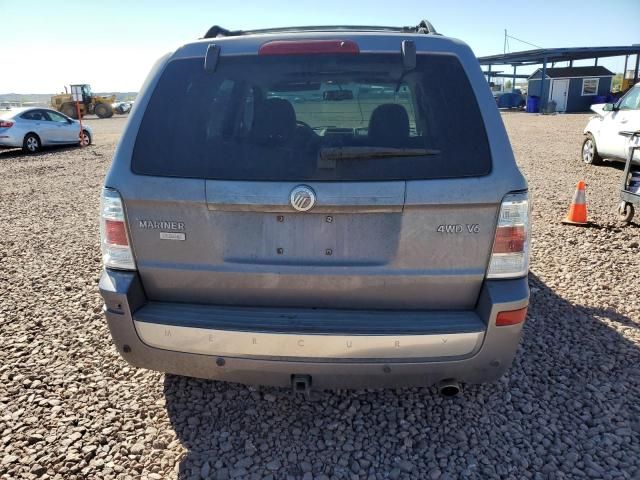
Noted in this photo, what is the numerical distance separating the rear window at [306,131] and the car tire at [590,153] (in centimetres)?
1120

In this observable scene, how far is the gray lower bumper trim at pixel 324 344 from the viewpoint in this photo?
A: 7.16 feet

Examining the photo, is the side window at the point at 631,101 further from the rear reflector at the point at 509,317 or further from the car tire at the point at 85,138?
the car tire at the point at 85,138

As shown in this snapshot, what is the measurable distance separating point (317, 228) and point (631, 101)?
35.6 feet

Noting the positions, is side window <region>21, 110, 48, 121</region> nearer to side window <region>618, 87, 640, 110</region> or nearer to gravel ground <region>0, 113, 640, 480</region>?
gravel ground <region>0, 113, 640, 480</region>

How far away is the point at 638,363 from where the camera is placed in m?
3.35

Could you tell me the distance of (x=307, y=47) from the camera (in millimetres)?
2281

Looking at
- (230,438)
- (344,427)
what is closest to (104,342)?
(230,438)

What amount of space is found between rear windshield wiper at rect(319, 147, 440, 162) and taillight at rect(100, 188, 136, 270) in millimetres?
993

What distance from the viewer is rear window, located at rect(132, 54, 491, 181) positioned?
85.6 inches

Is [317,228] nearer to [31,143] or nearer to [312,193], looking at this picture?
[312,193]

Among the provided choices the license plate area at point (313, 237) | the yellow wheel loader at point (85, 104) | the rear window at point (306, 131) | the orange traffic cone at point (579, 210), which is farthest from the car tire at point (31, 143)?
the yellow wheel loader at point (85, 104)

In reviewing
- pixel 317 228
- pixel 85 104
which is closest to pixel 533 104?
pixel 85 104

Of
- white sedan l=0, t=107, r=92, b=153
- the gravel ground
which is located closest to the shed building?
white sedan l=0, t=107, r=92, b=153

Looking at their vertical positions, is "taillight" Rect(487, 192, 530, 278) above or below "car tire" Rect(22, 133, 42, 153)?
above
